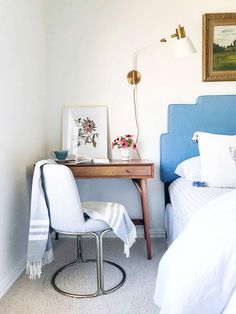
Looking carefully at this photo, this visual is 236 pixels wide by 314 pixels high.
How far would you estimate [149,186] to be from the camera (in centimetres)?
277

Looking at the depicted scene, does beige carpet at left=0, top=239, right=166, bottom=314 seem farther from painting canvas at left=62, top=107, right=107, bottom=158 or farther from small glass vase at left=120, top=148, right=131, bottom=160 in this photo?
painting canvas at left=62, top=107, right=107, bottom=158

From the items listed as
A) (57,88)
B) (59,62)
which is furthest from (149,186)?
(59,62)

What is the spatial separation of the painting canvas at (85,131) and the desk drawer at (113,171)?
442 millimetres

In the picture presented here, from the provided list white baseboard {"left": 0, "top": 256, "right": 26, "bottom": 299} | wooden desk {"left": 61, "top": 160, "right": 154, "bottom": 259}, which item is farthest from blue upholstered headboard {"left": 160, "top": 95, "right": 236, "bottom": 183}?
white baseboard {"left": 0, "top": 256, "right": 26, "bottom": 299}

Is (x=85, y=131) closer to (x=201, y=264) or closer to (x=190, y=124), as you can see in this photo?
(x=190, y=124)

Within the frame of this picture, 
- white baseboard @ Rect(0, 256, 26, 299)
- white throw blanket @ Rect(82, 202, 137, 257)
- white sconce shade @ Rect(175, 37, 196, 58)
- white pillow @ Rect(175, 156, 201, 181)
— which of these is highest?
white sconce shade @ Rect(175, 37, 196, 58)

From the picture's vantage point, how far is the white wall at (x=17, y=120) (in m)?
1.85

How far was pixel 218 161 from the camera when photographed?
2.16m

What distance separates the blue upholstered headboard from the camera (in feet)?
8.57

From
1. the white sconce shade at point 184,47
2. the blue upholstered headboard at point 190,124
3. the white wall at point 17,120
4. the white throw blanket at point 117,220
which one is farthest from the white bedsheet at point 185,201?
the white wall at point 17,120

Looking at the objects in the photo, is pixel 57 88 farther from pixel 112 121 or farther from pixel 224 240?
pixel 224 240

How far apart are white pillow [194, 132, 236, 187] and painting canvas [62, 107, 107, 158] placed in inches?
36.2

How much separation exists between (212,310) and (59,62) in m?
2.37

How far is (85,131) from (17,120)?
79 cm
